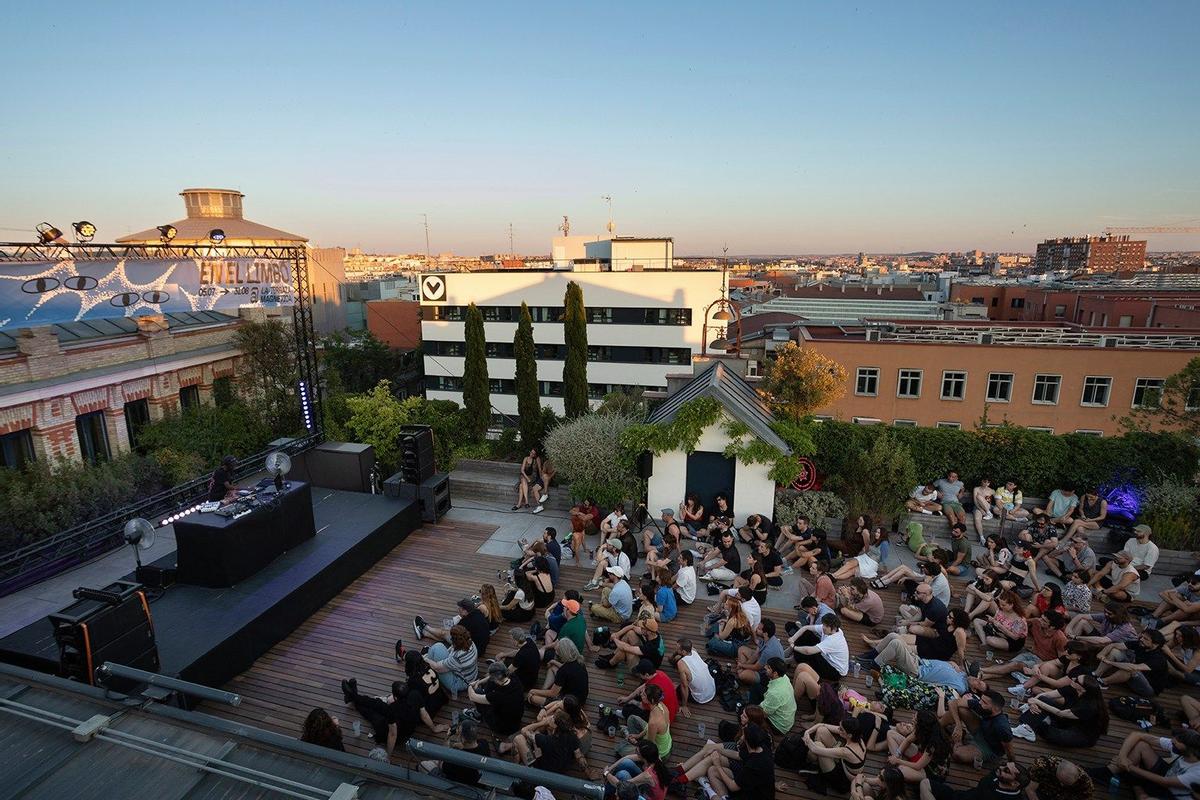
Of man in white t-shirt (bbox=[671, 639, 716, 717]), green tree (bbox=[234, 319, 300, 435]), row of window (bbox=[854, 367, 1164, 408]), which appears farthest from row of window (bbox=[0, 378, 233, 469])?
row of window (bbox=[854, 367, 1164, 408])

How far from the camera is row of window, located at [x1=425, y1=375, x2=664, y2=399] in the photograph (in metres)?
43.3

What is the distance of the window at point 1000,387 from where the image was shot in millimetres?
26936

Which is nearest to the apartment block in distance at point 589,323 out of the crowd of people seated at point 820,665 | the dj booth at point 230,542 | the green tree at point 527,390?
the green tree at point 527,390

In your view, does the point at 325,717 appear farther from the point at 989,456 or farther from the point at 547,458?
the point at 989,456

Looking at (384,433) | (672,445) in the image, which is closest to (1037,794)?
(672,445)

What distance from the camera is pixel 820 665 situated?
8.04 m

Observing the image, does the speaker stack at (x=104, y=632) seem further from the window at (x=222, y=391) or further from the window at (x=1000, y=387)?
the window at (x=1000, y=387)

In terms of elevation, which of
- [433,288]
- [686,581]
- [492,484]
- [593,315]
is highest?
[433,288]

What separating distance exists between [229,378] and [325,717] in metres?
17.1

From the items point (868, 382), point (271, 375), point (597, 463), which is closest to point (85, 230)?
point (271, 375)

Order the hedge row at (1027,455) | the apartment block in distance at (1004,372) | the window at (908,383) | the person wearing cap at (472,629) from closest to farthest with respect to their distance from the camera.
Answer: the person wearing cap at (472,629) → the hedge row at (1027,455) → the apartment block in distance at (1004,372) → the window at (908,383)

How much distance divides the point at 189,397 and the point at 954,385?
2996 centimetres

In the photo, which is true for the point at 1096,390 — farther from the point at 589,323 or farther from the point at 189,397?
the point at 189,397

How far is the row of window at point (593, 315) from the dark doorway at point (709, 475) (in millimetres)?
29606
